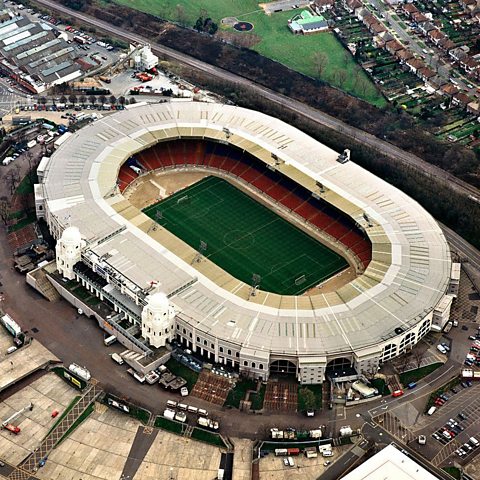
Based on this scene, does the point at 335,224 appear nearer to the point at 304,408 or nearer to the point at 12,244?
the point at 304,408

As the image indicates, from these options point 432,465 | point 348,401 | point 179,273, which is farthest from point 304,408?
point 179,273

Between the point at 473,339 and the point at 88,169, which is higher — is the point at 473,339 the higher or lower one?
the lower one

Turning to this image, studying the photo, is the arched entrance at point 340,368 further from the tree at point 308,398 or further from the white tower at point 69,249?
the white tower at point 69,249

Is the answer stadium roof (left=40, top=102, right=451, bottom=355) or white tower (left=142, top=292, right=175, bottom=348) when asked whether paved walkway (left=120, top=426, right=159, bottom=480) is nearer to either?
white tower (left=142, top=292, right=175, bottom=348)

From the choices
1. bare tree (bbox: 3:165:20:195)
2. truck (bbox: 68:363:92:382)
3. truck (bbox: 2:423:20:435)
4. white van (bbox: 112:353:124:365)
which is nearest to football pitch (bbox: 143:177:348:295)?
white van (bbox: 112:353:124:365)

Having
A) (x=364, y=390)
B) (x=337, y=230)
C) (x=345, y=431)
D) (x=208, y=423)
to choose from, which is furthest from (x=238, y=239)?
(x=345, y=431)

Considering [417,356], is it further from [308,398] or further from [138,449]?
[138,449]

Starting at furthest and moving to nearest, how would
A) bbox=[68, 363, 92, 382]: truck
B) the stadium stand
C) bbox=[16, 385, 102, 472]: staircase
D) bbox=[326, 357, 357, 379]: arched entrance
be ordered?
the stadium stand < bbox=[326, 357, 357, 379]: arched entrance < bbox=[68, 363, 92, 382]: truck < bbox=[16, 385, 102, 472]: staircase

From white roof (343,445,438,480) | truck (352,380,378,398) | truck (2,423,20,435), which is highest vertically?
white roof (343,445,438,480)
